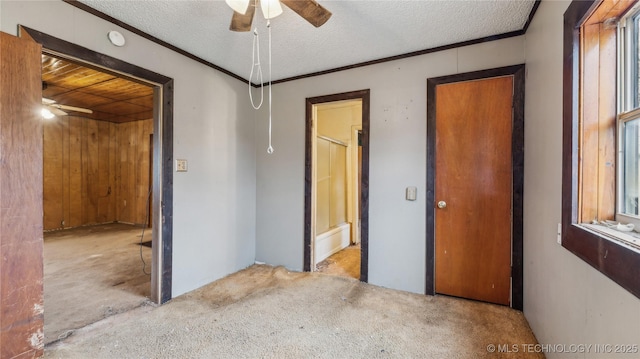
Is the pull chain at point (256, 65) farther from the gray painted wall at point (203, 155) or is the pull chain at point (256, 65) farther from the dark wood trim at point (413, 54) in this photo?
the dark wood trim at point (413, 54)

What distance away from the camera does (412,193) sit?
257 cm

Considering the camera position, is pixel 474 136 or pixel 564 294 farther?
pixel 474 136

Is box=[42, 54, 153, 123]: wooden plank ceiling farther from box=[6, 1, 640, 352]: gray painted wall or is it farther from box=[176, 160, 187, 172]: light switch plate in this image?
box=[176, 160, 187, 172]: light switch plate

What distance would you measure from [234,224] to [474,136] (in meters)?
2.59

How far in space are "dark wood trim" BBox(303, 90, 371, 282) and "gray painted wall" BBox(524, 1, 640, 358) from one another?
4.28 ft

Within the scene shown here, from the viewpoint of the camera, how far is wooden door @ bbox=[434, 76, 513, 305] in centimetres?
228

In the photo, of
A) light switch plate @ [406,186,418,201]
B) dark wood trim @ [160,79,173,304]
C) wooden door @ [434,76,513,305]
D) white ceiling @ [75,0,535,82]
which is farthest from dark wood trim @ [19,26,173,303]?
wooden door @ [434,76,513,305]

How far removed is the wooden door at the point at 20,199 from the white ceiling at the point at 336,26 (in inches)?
27.2

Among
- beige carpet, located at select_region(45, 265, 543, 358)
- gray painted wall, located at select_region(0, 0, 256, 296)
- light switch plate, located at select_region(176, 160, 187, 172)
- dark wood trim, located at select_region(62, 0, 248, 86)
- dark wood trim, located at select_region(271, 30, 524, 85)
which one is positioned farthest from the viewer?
light switch plate, located at select_region(176, 160, 187, 172)

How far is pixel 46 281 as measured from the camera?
112 inches

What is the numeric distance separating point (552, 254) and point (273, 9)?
84.1 inches

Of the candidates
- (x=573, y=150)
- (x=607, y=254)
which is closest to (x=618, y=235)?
(x=607, y=254)

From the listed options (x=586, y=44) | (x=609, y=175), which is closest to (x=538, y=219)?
(x=609, y=175)

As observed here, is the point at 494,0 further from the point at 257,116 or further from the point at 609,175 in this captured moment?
the point at 257,116
